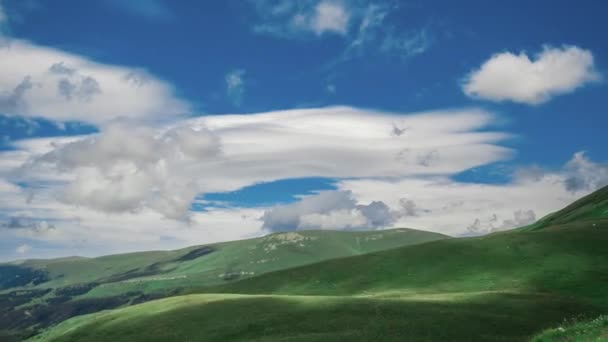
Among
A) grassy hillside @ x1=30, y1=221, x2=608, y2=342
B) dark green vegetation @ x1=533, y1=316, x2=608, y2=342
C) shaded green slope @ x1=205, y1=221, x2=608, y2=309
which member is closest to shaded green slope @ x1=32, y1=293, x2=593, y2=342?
grassy hillside @ x1=30, y1=221, x2=608, y2=342

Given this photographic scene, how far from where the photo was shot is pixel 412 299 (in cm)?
6212

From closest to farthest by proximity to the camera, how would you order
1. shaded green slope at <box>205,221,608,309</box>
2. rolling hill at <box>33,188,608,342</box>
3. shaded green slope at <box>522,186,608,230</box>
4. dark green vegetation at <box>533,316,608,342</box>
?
dark green vegetation at <box>533,316,608,342</box>, rolling hill at <box>33,188,608,342</box>, shaded green slope at <box>205,221,608,309</box>, shaded green slope at <box>522,186,608,230</box>

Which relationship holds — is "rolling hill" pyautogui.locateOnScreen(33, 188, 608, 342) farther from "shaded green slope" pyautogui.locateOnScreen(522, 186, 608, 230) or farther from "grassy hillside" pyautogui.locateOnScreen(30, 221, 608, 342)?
"shaded green slope" pyautogui.locateOnScreen(522, 186, 608, 230)

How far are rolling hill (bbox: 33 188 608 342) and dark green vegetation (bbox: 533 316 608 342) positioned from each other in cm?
1568

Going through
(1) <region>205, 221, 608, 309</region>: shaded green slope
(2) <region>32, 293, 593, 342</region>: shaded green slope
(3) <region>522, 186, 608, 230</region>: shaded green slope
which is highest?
(3) <region>522, 186, 608, 230</region>: shaded green slope

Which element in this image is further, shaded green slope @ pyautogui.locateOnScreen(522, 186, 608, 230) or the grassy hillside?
shaded green slope @ pyautogui.locateOnScreen(522, 186, 608, 230)

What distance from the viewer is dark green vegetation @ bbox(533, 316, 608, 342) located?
85.9 ft

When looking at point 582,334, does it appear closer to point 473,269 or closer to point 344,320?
point 344,320

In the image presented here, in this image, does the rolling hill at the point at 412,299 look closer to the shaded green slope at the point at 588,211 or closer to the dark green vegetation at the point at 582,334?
the dark green vegetation at the point at 582,334

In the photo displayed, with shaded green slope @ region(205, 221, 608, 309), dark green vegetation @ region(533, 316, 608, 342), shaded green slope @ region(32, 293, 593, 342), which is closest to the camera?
dark green vegetation @ region(533, 316, 608, 342)

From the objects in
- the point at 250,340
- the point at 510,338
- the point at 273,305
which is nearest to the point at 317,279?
the point at 273,305

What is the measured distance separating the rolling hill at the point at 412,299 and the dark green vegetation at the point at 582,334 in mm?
→ 15678

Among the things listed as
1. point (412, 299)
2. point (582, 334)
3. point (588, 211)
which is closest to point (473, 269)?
point (412, 299)

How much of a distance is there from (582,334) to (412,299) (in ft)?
114
